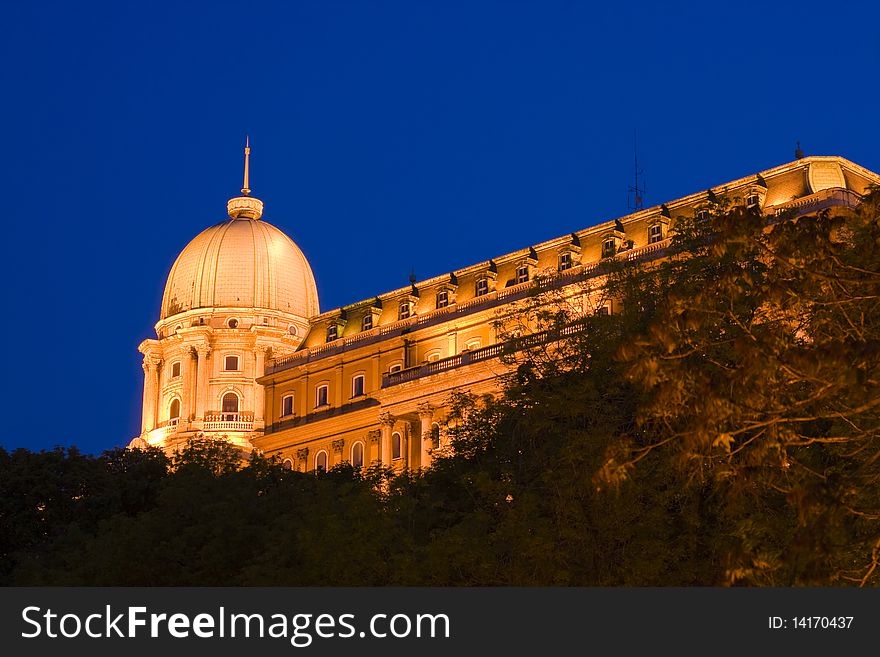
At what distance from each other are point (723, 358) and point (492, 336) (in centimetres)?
6469

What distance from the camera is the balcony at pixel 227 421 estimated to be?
140625mm

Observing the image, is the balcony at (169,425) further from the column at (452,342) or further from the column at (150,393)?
the column at (452,342)

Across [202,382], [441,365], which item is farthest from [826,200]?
[202,382]

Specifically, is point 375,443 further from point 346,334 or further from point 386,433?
point 346,334

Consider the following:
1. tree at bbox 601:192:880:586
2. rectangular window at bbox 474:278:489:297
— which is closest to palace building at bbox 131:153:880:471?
rectangular window at bbox 474:278:489:297

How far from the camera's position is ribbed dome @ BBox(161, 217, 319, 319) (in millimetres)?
149250

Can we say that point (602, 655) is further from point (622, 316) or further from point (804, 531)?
point (622, 316)

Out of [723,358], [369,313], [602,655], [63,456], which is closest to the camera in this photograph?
[602,655]

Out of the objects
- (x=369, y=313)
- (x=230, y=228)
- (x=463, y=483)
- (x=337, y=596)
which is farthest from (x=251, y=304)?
(x=337, y=596)

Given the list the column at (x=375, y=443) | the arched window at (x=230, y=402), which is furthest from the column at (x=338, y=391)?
the arched window at (x=230, y=402)

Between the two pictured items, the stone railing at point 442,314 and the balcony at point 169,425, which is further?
the balcony at point 169,425

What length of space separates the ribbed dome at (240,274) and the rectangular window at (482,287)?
161 feet

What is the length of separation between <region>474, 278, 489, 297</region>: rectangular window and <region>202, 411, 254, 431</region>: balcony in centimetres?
4405

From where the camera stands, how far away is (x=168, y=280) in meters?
155
